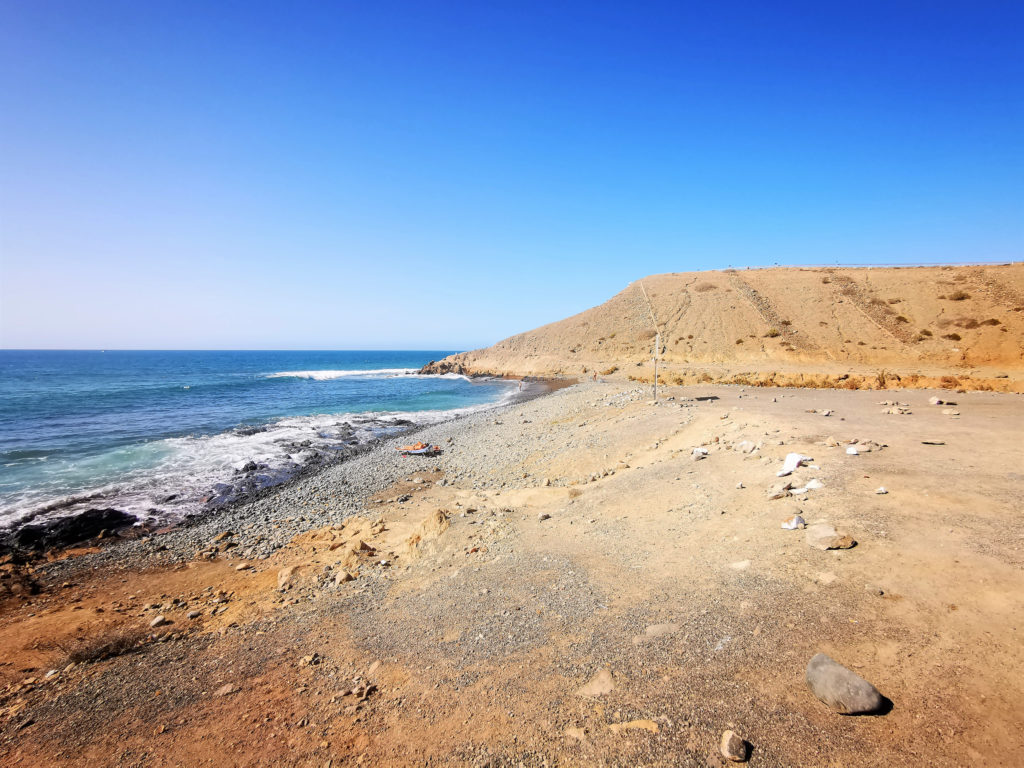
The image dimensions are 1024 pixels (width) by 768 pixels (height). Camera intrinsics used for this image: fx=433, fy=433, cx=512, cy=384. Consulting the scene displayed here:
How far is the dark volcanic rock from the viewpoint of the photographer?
1098cm

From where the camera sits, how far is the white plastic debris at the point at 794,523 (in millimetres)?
6484

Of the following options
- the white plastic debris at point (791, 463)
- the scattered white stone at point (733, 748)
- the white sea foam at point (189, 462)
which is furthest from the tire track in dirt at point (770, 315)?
the scattered white stone at point (733, 748)

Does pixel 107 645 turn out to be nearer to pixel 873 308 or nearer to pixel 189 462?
pixel 189 462

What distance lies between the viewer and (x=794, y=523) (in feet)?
21.3

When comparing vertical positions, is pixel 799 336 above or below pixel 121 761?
above

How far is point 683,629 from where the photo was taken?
4816 millimetres

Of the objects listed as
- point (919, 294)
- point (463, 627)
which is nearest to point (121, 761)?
point (463, 627)

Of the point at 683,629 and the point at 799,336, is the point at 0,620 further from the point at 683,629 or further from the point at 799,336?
the point at 799,336

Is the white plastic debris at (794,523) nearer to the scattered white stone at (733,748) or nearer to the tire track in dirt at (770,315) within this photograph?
the scattered white stone at (733,748)

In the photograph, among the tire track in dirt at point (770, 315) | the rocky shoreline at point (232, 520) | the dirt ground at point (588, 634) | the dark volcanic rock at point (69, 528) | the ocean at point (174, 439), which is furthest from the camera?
the tire track in dirt at point (770, 315)

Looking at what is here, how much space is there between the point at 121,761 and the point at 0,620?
251 inches

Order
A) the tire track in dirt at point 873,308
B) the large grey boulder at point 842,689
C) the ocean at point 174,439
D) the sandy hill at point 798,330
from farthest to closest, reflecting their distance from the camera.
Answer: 1. the tire track in dirt at point 873,308
2. the sandy hill at point 798,330
3. the ocean at point 174,439
4. the large grey boulder at point 842,689

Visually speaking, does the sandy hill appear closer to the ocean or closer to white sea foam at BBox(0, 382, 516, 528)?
the ocean

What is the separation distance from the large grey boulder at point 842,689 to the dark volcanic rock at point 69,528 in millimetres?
15767
